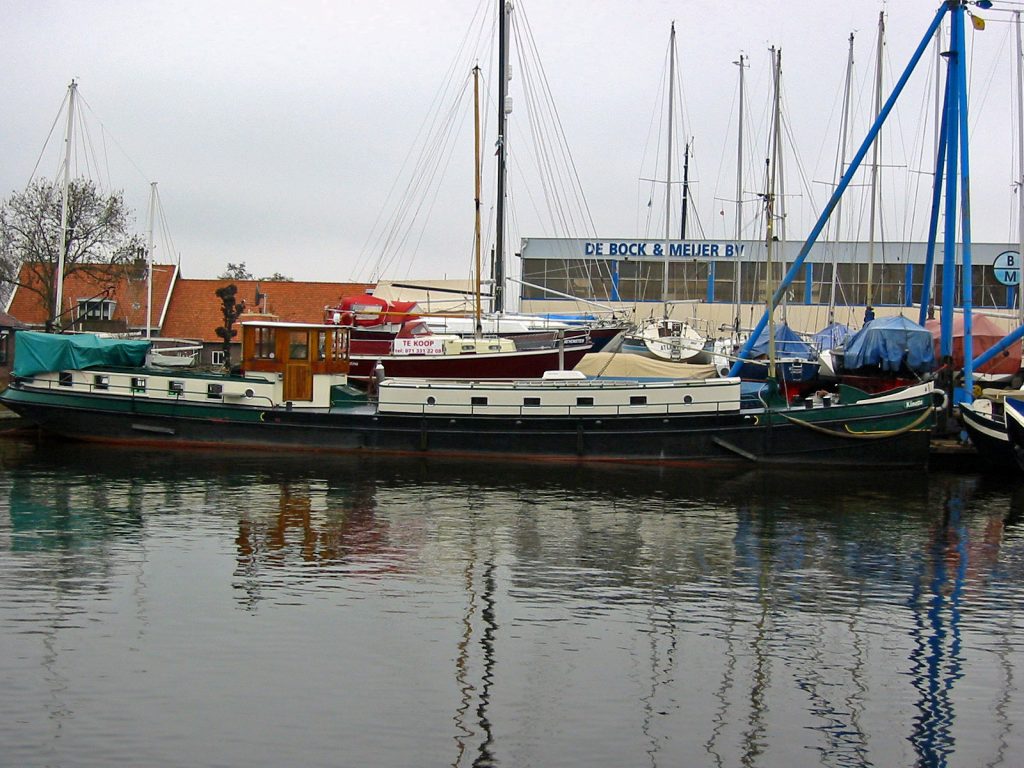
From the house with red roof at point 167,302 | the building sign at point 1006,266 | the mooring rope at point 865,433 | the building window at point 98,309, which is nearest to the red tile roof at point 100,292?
the house with red roof at point 167,302

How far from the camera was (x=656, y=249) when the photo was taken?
66375 millimetres

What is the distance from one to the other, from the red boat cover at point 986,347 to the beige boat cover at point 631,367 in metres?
8.89

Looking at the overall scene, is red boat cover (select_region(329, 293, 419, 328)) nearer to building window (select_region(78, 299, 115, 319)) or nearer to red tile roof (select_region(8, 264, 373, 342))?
red tile roof (select_region(8, 264, 373, 342))

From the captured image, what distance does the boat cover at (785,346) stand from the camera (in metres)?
44.8

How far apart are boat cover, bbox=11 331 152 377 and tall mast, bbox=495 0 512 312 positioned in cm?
1404

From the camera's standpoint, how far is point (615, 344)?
44.2m

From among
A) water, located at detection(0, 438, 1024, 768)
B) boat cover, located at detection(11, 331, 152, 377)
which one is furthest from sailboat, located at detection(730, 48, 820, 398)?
boat cover, located at detection(11, 331, 152, 377)

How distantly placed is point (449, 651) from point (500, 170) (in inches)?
1160

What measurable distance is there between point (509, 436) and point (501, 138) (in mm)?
14398

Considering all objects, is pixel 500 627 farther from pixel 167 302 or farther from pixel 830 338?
pixel 167 302

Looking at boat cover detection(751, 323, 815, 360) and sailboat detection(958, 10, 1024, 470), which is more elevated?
boat cover detection(751, 323, 815, 360)

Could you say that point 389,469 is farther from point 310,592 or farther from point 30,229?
point 30,229

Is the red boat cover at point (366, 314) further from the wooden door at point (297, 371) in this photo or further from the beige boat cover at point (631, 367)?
the wooden door at point (297, 371)

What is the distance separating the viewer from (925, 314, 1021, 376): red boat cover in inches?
1524
